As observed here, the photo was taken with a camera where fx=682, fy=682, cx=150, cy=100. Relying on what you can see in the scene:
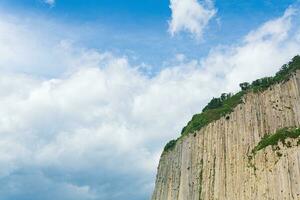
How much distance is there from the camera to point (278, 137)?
10312cm

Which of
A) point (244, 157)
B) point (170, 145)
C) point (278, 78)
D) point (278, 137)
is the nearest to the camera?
point (278, 137)

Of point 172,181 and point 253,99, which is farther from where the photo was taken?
point 172,181

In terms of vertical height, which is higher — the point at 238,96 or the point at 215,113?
the point at 238,96

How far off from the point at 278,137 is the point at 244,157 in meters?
8.68

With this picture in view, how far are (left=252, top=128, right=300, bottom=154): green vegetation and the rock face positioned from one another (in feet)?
3.51

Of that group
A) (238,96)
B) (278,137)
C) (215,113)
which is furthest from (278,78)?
(278,137)

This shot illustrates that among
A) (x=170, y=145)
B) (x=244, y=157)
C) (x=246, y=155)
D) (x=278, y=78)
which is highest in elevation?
(x=278, y=78)

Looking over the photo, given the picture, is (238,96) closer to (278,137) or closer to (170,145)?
(170,145)

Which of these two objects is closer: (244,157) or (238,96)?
(244,157)

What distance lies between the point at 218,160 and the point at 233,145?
12.6 feet

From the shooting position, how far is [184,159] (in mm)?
126812

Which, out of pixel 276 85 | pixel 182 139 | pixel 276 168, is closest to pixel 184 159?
pixel 182 139

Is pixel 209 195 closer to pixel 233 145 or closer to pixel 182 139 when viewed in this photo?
pixel 233 145

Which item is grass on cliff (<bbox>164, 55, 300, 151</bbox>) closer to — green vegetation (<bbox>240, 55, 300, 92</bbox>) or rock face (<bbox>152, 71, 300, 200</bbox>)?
green vegetation (<bbox>240, 55, 300, 92</bbox>)
